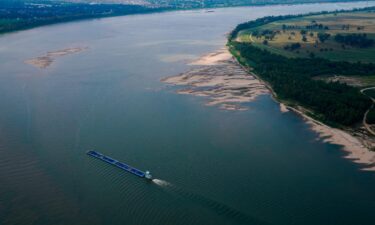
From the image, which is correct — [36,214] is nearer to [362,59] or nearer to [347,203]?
[347,203]

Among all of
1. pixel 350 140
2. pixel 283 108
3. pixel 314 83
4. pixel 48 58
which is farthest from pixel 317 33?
pixel 48 58

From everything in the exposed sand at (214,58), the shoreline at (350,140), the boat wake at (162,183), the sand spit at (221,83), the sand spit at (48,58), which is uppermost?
the sand spit at (48,58)

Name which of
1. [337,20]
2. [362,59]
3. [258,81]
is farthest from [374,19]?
[258,81]

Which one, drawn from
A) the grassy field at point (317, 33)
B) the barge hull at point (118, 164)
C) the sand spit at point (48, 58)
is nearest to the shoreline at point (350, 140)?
the barge hull at point (118, 164)

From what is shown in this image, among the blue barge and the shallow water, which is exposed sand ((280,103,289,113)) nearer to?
the shallow water

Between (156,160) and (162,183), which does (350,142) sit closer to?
(156,160)

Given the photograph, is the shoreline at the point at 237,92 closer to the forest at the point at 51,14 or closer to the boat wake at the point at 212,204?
the boat wake at the point at 212,204
